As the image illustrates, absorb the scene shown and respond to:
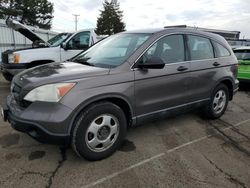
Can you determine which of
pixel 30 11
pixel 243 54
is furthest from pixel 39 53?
pixel 30 11

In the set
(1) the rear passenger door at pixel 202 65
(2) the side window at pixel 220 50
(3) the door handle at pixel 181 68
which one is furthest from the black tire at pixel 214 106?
(3) the door handle at pixel 181 68

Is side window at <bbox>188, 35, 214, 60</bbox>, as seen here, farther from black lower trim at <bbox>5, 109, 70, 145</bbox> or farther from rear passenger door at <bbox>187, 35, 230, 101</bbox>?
black lower trim at <bbox>5, 109, 70, 145</bbox>

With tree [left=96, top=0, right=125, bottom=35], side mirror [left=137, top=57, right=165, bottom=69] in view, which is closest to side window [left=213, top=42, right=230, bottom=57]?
side mirror [left=137, top=57, right=165, bottom=69]

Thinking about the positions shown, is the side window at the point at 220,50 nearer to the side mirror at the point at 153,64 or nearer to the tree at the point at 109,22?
the side mirror at the point at 153,64

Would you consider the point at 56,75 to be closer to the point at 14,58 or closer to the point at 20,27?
the point at 14,58

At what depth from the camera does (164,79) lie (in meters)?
3.48

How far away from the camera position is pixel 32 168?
9.27 ft

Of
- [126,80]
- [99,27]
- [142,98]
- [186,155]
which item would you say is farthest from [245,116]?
[99,27]

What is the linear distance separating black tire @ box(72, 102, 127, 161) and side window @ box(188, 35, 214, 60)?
1803 mm

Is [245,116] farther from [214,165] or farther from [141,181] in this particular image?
[141,181]

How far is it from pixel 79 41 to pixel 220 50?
4.15 m

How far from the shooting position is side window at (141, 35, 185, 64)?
3446mm

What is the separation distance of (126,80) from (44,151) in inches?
61.0

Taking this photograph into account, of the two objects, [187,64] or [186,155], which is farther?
[187,64]
